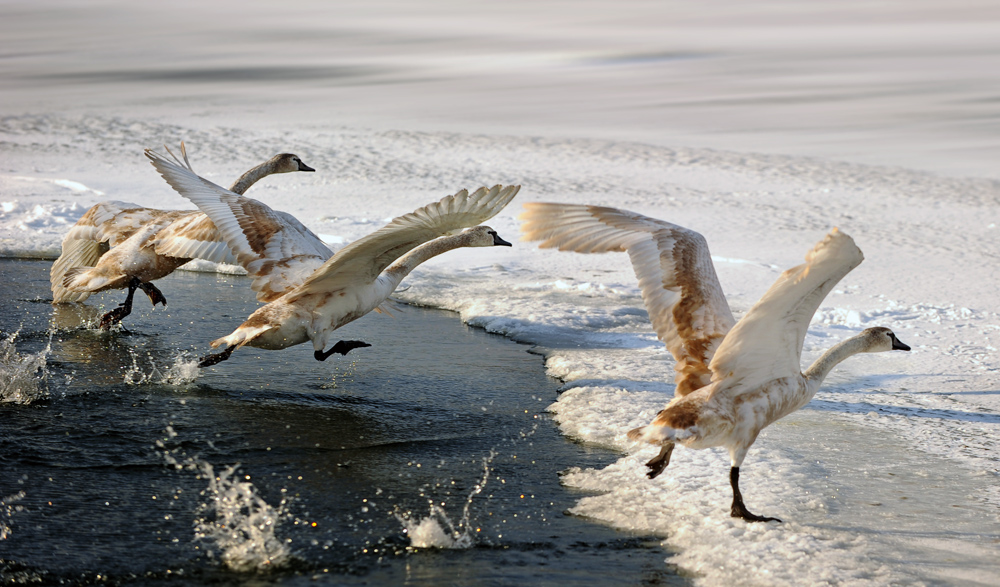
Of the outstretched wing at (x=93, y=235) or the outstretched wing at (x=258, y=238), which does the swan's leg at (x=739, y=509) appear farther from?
the outstretched wing at (x=93, y=235)

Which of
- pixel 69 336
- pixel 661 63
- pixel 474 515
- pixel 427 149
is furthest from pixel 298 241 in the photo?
pixel 661 63

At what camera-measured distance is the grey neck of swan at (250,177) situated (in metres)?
7.90

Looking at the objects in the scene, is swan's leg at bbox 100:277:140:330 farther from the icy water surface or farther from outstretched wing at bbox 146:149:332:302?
outstretched wing at bbox 146:149:332:302

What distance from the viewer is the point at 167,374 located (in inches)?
244

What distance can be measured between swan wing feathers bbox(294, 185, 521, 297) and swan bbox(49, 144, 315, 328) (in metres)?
1.54

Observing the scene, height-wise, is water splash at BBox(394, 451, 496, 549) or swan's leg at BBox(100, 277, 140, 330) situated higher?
swan's leg at BBox(100, 277, 140, 330)

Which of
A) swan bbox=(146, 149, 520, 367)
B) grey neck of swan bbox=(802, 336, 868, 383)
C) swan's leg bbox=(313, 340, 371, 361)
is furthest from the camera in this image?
swan's leg bbox=(313, 340, 371, 361)

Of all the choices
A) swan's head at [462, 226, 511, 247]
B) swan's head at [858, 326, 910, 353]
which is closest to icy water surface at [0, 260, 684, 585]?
swan's head at [462, 226, 511, 247]

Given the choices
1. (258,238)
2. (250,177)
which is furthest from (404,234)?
(250,177)

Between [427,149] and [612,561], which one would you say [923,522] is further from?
[427,149]

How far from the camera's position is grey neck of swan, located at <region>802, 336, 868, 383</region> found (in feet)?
15.7

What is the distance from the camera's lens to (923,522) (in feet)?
14.4

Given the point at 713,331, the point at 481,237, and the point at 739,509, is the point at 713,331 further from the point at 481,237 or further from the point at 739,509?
the point at 481,237

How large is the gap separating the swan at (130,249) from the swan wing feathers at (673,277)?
3.11 m
